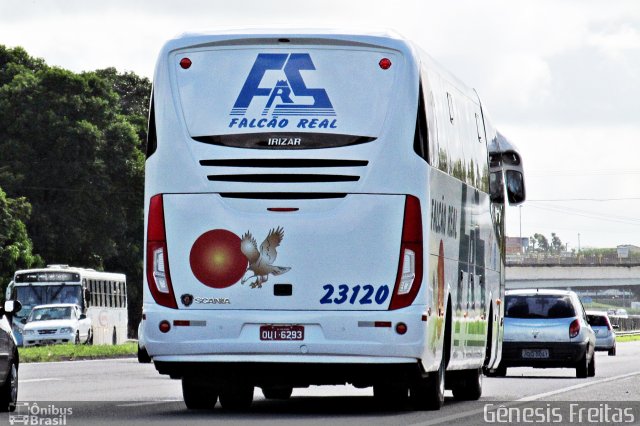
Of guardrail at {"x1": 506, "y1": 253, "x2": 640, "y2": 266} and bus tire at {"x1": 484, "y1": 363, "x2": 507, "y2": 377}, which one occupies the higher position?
guardrail at {"x1": 506, "y1": 253, "x2": 640, "y2": 266}

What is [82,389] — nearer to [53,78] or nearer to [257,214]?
[257,214]

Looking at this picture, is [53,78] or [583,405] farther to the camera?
[53,78]

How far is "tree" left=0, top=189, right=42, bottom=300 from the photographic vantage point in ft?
227

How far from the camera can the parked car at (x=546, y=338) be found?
3102 cm

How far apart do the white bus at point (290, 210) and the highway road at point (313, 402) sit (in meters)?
0.61

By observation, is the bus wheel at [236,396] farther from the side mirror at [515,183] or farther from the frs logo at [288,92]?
the side mirror at [515,183]

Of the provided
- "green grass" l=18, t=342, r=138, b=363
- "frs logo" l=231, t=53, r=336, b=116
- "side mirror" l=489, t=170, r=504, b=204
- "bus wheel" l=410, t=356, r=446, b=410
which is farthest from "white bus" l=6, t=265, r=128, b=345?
"frs logo" l=231, t=53, r=336, b=116

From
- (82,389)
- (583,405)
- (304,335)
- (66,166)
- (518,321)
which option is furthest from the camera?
(66,166)

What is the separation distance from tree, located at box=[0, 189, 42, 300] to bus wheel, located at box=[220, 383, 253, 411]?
5073 centimetres

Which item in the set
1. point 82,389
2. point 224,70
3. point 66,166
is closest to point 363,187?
point 224,70

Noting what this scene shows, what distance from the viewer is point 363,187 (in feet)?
56.1

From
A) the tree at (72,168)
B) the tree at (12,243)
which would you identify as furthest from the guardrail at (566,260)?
the tree at (12,243)

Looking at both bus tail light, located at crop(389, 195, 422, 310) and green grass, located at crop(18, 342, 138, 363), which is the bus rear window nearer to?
bus tail light, located at crop(389, 195, 422, 310)

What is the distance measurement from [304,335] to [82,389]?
8.01m
